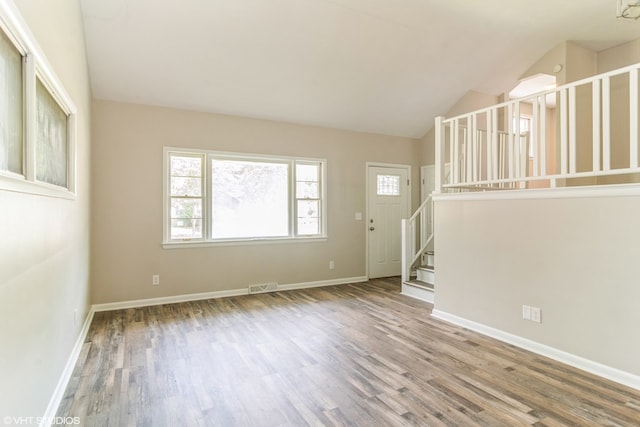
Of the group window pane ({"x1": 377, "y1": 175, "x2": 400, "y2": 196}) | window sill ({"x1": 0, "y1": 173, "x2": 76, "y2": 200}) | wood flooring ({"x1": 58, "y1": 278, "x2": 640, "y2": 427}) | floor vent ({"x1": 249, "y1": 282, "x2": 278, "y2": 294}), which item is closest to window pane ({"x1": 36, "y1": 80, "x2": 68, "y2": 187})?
window sill ({"x1": 0, "y1": 173, "x2": 76, "y2": 200})

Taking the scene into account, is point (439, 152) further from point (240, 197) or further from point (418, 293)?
point (240, 197)

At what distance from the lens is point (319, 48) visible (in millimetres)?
3990

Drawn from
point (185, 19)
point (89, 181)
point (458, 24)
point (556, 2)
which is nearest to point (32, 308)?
point (89, 181)

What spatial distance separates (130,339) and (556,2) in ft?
19.4

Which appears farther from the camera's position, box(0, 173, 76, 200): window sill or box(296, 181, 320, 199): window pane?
box(296, 181, 320, 199): window pane

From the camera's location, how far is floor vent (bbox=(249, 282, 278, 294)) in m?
4.92

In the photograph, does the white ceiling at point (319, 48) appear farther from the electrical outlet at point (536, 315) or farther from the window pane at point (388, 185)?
the electrical outlet at point (536, 315)

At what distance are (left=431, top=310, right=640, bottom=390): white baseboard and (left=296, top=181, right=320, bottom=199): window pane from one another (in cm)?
274

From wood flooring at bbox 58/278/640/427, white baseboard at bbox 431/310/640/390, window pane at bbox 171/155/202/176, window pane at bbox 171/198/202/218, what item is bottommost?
wood flooring at bbox 58/278/640/427

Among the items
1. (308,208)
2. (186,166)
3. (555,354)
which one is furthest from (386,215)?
(555,354)

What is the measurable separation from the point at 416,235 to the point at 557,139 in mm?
2573

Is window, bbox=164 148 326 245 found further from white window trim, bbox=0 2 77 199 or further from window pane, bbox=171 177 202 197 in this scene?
white window trim, bbox=0 2 77 199

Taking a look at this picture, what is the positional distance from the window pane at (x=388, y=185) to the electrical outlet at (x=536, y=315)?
3.41 metres

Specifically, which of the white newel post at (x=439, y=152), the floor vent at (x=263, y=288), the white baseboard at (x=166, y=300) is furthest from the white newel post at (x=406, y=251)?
the white baseboard at (x=166, y=300)
